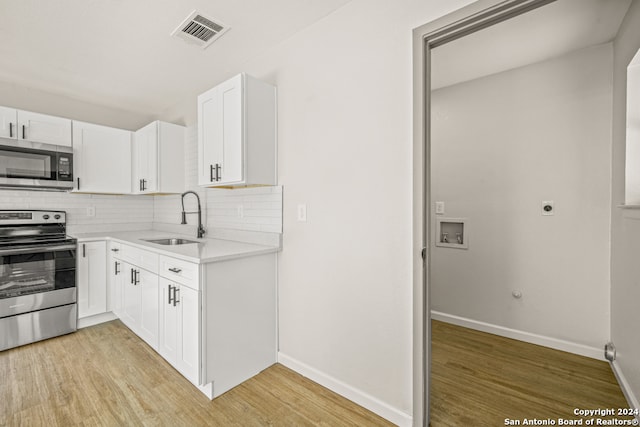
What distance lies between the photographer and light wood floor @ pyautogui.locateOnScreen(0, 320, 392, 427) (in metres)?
1.70

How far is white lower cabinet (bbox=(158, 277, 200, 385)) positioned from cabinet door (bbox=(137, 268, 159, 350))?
116mm

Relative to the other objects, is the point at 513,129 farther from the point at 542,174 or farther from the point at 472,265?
the point at 472,265

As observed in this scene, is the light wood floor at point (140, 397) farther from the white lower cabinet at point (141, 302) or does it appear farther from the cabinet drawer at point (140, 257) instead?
the cabinet drawer at point (140, 257)

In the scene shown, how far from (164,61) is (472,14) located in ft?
7.92

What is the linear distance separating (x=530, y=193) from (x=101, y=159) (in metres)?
4.30

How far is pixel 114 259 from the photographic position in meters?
3.05

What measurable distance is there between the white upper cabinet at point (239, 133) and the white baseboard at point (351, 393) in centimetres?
136

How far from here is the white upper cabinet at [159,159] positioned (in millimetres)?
3180

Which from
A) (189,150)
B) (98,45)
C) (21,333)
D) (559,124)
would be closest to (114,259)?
(21,333)

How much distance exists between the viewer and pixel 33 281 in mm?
2648

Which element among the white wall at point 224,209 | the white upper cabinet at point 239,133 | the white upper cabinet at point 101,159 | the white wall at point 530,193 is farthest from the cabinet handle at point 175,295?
the white wall at point 530,193

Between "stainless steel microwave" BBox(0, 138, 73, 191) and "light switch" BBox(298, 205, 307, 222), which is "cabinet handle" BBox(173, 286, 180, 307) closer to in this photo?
"light switch" BBox(298, 205, 307, 222)

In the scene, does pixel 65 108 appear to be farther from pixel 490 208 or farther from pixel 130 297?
pixel 490 208

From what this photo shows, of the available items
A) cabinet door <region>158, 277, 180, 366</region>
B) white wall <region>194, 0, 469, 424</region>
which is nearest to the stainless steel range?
cabinet door <region>158, 277, 180, 366</region>
